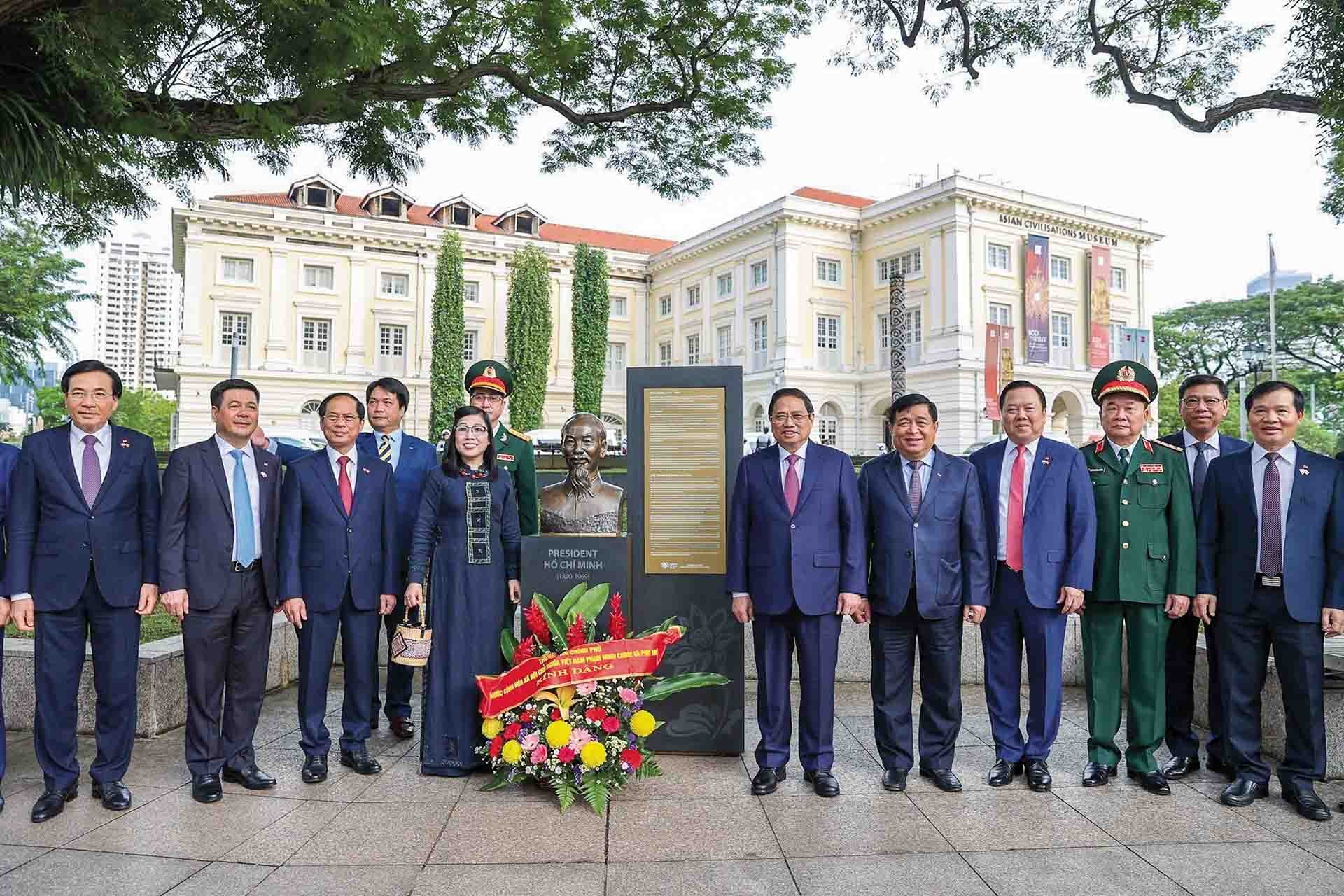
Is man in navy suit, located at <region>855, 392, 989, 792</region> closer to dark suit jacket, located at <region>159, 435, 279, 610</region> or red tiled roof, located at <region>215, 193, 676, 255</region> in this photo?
dark suit jacket, located at <region>159, 435, 279, 610</region>

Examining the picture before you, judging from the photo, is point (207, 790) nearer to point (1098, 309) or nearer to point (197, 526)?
point (197, 526)

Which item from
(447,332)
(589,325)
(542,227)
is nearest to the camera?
(447,332)

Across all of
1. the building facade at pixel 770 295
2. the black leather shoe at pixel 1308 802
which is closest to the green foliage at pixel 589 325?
the building facade at pixel 770 295

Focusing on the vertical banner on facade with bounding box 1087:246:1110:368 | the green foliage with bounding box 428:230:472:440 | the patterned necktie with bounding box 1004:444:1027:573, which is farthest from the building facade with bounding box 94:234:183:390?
the patterned necktie with bounding box 1004:444:1027:573

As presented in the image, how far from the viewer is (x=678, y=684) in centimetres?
436

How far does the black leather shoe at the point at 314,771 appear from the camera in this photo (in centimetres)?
429

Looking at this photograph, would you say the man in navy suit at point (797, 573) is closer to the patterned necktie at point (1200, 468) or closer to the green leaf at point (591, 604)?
the green leaf at point (591, 604)

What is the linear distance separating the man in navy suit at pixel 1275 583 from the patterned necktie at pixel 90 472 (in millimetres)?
5131

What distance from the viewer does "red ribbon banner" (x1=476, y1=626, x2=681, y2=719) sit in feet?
13.6

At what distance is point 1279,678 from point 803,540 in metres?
2.31

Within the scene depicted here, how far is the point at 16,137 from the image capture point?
14.0 feet

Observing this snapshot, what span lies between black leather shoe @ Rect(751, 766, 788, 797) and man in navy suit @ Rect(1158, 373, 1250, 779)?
77.7 inches

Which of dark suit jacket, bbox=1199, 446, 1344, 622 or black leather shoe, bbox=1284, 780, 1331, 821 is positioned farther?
dark suit jacket, bbox=1199, 446, 1344, 622

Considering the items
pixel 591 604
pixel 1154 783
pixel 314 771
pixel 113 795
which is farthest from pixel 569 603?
pixel 1154 783
